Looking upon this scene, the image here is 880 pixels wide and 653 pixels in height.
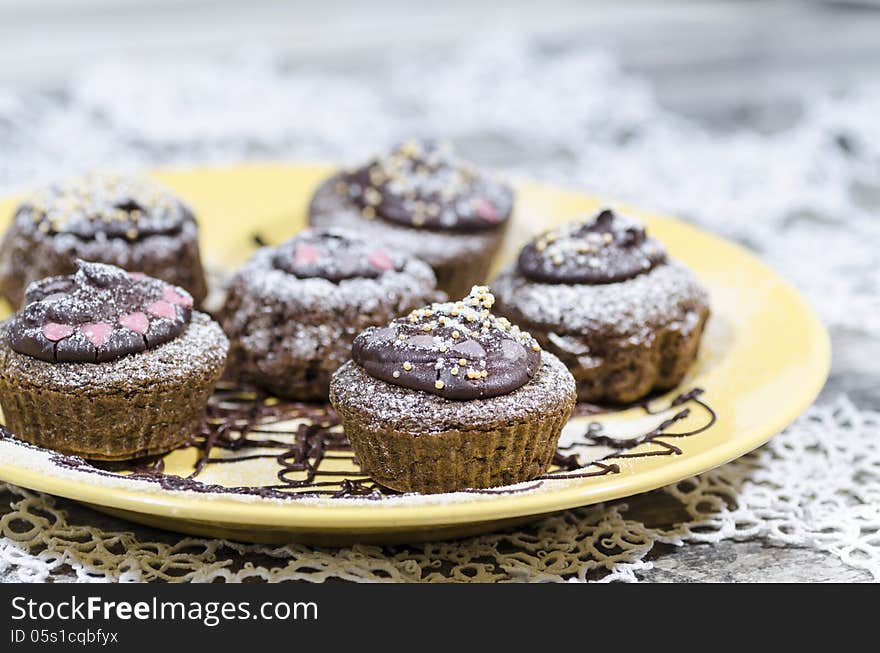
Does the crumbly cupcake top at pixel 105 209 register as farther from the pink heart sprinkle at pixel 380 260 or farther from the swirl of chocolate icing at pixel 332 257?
the pink heart sprinkle at pixel 380 260

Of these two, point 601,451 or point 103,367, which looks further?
point 601,451

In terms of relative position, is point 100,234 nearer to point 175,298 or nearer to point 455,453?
point 175,298

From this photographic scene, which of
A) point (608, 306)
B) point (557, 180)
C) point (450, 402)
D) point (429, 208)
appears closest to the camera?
point (450, 402)

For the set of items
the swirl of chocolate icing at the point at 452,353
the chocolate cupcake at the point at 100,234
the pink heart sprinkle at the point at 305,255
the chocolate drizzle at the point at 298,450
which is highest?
the swirl of chocolate icing at the point at 452,353

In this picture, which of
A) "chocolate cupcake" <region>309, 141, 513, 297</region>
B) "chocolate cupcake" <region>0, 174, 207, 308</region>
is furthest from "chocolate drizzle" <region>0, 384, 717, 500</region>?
"chocolate cupcake" <region>309, 141, 513, 297</region>

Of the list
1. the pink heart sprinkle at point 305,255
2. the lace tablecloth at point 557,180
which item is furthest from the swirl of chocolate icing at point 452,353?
the pink heart sprinkle at point 305,255

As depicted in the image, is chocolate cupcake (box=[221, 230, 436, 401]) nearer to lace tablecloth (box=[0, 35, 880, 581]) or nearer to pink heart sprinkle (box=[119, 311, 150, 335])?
pink heart sprinkle (box=[119, 311, 150, 335])

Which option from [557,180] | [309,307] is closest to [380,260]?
[309,307]
